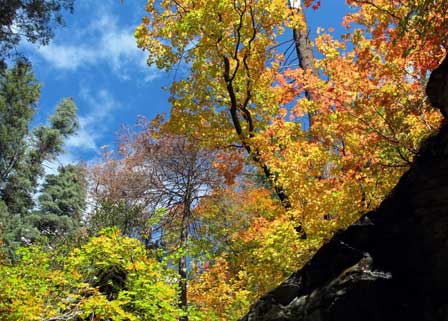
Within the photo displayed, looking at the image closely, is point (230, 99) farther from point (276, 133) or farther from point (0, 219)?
point (0, 219)

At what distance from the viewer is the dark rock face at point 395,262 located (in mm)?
3600

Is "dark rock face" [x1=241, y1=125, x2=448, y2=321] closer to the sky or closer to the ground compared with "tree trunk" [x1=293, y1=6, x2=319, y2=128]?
closer to the ground

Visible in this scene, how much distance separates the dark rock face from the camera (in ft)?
11.8

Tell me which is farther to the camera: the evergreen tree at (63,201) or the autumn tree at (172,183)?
the evergreen tree at (63,201)

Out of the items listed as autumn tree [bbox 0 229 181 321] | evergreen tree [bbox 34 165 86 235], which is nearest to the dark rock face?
autumn tree [bbox 0 229 181 321]

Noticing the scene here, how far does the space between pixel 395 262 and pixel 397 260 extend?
0.10ft

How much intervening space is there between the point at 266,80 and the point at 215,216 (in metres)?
6.88

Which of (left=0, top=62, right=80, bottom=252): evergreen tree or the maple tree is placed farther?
(left=0, top=62, right=80, bottom=252): evergreen tree

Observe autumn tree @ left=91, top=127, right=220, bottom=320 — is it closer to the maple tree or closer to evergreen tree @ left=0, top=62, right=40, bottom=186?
the maple tree

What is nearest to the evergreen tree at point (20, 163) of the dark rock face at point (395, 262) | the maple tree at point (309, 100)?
the maple tree at point (309, 100)

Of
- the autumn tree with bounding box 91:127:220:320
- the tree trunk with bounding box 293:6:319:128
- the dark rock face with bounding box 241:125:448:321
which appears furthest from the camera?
the autumn tree with bounding box 91:127:220:320

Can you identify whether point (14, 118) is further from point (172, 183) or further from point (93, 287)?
point (93, 287)

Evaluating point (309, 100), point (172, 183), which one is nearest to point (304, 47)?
point (309, 100)

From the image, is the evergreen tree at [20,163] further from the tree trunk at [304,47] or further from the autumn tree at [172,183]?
the tree trunk at [304,47]
